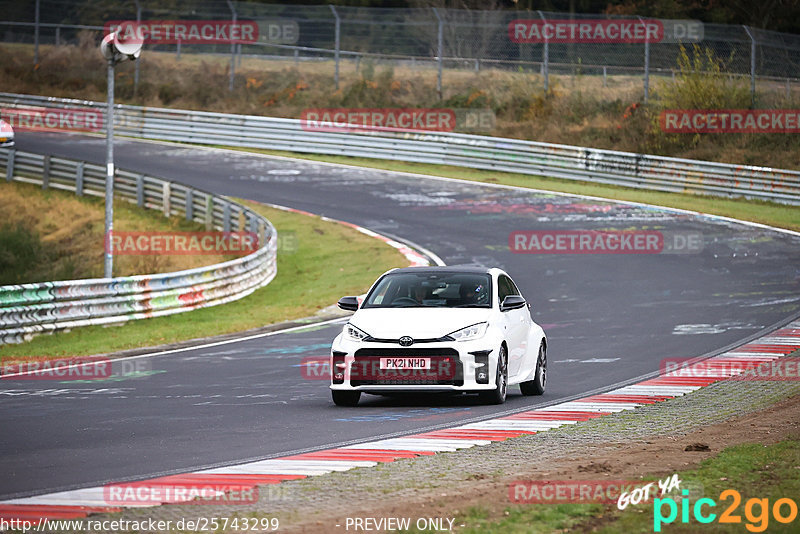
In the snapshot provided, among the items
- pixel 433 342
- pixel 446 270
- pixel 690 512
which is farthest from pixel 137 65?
pixel 690 512

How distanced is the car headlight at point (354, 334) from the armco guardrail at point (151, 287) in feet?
27.9

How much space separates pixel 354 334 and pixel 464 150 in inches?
1160

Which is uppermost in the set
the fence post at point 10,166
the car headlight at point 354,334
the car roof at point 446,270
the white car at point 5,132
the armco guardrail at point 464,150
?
the car roof at point 446,270

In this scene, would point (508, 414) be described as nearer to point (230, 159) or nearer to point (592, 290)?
point (592, 290)

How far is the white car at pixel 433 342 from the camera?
11.9 metres

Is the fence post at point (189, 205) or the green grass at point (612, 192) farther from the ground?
the green grass at point (612, 192)

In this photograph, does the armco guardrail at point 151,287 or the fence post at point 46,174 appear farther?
the fence post at point 46,174

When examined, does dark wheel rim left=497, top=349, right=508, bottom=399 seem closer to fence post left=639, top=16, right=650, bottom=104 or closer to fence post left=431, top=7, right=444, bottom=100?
fence post left=639, top=16, right=650, bottom=104

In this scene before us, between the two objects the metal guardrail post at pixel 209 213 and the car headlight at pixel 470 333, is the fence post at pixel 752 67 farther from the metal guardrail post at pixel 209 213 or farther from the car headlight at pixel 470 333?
the car headlight at pixel 470 333

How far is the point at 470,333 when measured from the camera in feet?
39.4

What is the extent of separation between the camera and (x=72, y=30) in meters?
51.3

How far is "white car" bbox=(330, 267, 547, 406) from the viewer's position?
1188cm

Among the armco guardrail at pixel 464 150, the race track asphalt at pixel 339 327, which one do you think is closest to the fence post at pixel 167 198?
the race track asphalt at pixel 339 327

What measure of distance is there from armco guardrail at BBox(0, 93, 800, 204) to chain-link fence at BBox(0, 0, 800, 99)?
3.14 m
